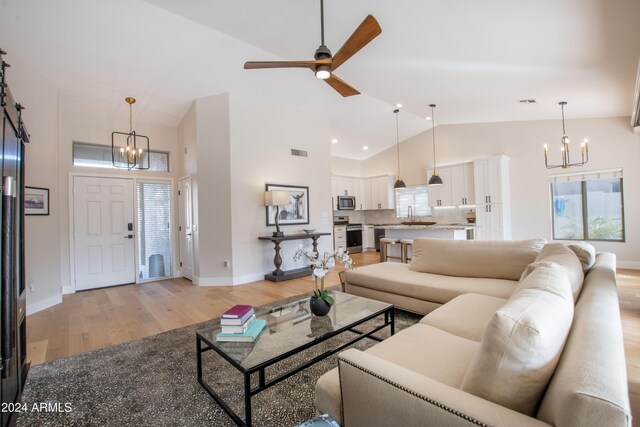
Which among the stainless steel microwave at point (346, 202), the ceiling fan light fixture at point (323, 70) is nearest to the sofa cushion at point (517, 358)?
the ceiling fan light fixture at point (323, 70)

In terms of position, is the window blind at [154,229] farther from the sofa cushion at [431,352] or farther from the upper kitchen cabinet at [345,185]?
the sofa cushion at [431,352]

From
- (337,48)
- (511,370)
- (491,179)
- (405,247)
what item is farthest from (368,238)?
(511,370)

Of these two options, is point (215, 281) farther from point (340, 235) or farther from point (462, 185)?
point (462, 185)

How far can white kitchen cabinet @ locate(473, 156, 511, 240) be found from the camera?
6.50 metres

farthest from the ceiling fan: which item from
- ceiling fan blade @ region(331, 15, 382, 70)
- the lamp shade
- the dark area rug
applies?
the lamp shade

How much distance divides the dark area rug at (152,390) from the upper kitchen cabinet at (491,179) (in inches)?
221

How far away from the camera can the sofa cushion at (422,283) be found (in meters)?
2.66

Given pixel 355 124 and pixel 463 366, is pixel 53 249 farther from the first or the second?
pixel 355 124

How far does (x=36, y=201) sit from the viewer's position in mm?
3809

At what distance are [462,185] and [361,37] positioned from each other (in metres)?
6.08

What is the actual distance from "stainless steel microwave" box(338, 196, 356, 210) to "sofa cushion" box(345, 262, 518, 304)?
5269 millimetres

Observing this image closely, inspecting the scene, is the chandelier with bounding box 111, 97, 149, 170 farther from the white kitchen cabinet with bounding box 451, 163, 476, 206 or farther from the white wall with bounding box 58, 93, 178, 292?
the white kitchen cabinet with bounding box 451, 163, 476, 206

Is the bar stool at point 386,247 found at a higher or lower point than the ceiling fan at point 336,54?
lower

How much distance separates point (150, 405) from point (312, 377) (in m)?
1.05
